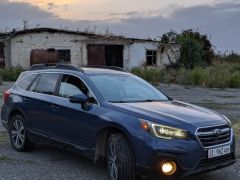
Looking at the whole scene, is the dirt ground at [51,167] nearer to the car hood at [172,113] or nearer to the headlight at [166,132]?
the car hood at [172,113]

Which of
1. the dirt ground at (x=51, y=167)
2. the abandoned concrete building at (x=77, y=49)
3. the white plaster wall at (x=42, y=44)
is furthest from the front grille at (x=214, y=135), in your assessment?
the white plaster wall at (x=42, y=44)

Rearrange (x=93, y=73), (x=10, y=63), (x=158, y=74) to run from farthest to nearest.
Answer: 1. (x=10, y=63)
2. (x=158, y=74)
3. (x=93, y=73)

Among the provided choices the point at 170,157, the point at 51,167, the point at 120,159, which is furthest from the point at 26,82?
the point at 170,157

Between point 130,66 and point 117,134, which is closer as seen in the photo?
point 117,134

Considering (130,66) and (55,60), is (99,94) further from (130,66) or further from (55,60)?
(130,66)

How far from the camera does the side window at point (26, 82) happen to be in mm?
9086

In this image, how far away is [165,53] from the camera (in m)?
42.6

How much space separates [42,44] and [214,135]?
32.1 meters

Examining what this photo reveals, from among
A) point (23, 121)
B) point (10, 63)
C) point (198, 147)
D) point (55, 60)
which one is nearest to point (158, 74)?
point (55, 60)

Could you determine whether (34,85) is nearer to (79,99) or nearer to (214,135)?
(79,99)

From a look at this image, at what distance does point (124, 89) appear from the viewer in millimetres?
7680

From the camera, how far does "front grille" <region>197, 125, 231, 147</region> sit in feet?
20.7

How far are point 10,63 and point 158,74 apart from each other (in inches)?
439

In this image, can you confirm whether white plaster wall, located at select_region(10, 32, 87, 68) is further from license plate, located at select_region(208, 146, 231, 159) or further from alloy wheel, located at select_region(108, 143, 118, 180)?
license plate, located at select_region(208, 146, 231, 159)
